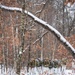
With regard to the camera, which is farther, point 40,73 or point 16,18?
point 16,18

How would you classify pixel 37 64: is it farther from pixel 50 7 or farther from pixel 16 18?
pixel 50 7

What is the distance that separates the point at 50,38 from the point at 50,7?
5427mm

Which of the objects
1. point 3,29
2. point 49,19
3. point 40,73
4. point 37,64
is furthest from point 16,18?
point 49,19

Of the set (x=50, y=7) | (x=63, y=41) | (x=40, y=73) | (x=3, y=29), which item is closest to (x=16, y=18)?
(x=3, y=29)

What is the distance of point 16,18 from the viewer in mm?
26156

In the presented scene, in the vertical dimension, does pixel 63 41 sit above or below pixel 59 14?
below

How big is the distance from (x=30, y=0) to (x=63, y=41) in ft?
80.4

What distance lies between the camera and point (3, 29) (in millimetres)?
26125

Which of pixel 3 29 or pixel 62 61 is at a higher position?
pixel 3 29

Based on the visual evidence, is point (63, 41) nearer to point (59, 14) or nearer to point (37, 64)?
point (37, 64)

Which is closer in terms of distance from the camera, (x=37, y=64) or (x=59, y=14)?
(x=37, y=64)

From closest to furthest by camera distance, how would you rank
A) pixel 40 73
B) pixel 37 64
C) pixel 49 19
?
1. pixel 40 73
2. pixel 37 64
3. pixel 49 19

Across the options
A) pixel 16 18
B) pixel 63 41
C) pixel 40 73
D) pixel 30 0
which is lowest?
pixel 40 73

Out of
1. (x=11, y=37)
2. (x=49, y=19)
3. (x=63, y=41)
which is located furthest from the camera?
(x=49, y=19)
